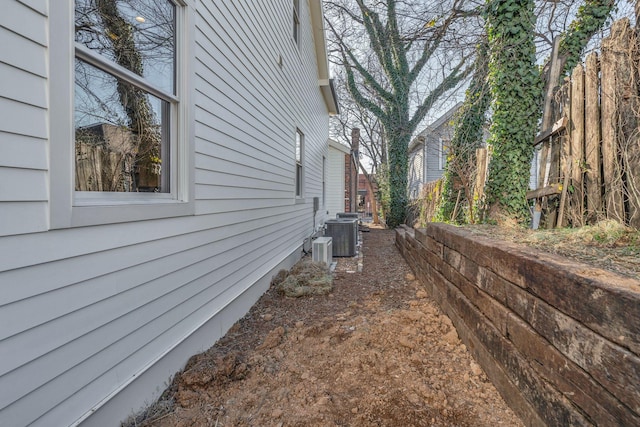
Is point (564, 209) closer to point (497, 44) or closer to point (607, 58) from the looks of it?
point (607, 58)

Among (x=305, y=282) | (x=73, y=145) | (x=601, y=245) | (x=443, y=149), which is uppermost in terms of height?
(x=443, y=149)

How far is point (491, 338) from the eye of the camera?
2.35 m

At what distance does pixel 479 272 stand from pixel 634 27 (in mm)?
2699

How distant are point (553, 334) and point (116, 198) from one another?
100.0 inches

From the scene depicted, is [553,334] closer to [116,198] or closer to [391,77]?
[116,198]

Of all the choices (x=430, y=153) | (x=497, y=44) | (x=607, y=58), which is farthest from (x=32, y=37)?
(x=430, y=153)

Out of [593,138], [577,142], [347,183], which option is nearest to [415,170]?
[347,183]

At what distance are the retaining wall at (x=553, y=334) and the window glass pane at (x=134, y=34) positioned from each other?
2.74 meters

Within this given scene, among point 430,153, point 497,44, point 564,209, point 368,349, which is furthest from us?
point 430,153

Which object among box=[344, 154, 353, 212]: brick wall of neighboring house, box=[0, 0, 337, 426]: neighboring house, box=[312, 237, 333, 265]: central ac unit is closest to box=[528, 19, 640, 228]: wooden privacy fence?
box=[312, 237, 333, 265]: central ac unit

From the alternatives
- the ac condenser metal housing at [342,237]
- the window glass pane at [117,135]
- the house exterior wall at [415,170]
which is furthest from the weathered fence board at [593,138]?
the house exterior wall at [415,170]

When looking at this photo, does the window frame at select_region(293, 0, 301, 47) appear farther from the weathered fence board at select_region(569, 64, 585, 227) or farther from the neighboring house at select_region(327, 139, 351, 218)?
the neighboring house at select_region(327, 139, 351, 218)

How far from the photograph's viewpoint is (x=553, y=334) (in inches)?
66.8

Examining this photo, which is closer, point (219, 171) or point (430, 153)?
point (219, 171)
